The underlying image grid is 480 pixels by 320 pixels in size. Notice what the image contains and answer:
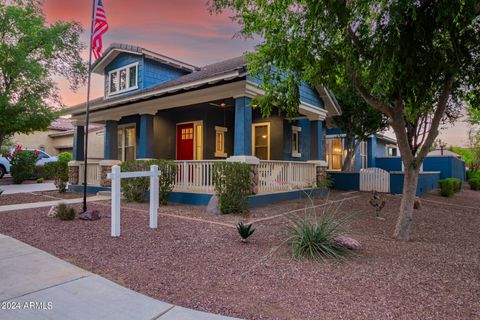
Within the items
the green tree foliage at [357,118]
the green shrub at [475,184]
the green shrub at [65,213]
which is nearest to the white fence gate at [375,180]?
the green tree foliage at [357,118]

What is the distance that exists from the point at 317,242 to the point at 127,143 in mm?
12414

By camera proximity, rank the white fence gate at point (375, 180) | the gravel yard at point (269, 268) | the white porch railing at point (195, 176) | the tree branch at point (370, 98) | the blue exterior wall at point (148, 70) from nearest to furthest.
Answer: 1. the gravel yard at point (269, 268)
2. the tree branch at point (370, 98)
3. the white porch railing at point (195, 176)
4. the blue exterior wall at point (148, 70)
5. the white fence gate at point (375, 180)

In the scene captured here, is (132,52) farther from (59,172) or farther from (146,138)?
(59,172)

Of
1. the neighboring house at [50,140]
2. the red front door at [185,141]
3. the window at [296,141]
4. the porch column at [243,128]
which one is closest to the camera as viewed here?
the porch column at [243,128]

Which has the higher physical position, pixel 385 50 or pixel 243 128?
pixel 385 50

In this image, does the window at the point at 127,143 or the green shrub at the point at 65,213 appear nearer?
the green shrub at the point at 65,213

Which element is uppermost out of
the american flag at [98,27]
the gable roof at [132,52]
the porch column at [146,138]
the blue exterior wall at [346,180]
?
the gable roof at [132,52]

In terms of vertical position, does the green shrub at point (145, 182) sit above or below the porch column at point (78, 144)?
below

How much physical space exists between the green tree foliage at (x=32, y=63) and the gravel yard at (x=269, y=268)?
10.9m

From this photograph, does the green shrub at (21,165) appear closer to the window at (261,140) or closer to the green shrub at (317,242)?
the window at (261,140)

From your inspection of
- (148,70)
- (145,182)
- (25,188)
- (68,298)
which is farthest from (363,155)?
(68,298)

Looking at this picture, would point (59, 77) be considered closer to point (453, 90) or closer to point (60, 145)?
point (60, 145)

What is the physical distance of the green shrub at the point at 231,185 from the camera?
7.64 meters

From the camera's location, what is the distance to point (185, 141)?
13.3 m
